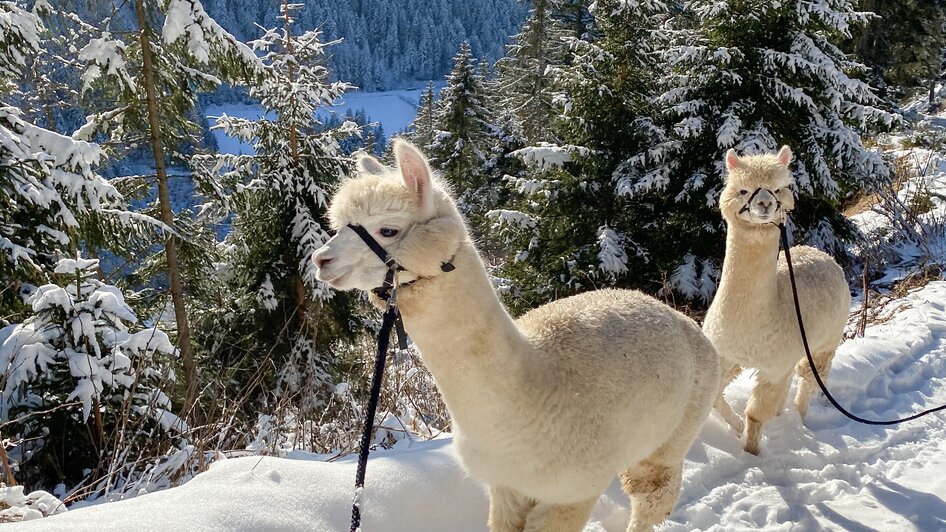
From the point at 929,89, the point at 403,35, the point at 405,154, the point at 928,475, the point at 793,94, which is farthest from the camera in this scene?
the point at 403,35

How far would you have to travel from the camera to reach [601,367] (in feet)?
8.91

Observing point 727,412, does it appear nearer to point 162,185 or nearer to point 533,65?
point 162,185

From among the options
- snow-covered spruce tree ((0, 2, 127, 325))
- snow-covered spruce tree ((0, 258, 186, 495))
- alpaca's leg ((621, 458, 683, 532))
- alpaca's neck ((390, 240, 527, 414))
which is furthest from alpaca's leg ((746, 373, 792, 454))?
snow-covered spruce tree ((0, 2, 127, 325))

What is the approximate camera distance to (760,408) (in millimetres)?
4555

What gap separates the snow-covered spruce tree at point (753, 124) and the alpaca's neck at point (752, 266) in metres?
6.70

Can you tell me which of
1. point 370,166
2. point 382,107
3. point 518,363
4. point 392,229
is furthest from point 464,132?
point 382,107

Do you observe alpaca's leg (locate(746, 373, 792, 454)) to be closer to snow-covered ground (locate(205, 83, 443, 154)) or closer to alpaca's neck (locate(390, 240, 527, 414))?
alpaca's neck (locate(390, 240, 527, 414))

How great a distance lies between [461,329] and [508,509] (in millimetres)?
1101

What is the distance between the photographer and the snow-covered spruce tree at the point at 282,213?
11.9 m

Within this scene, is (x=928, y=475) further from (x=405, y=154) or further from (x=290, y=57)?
(x=290, y=57)

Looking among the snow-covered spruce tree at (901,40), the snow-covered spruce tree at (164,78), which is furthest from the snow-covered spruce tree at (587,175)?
the snow-covered spruce tree at (901,40)

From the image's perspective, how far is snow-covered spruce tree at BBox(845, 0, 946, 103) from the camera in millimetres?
21797

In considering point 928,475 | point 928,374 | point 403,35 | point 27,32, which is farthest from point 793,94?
point 403,35

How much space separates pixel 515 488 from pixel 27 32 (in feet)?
25.2
